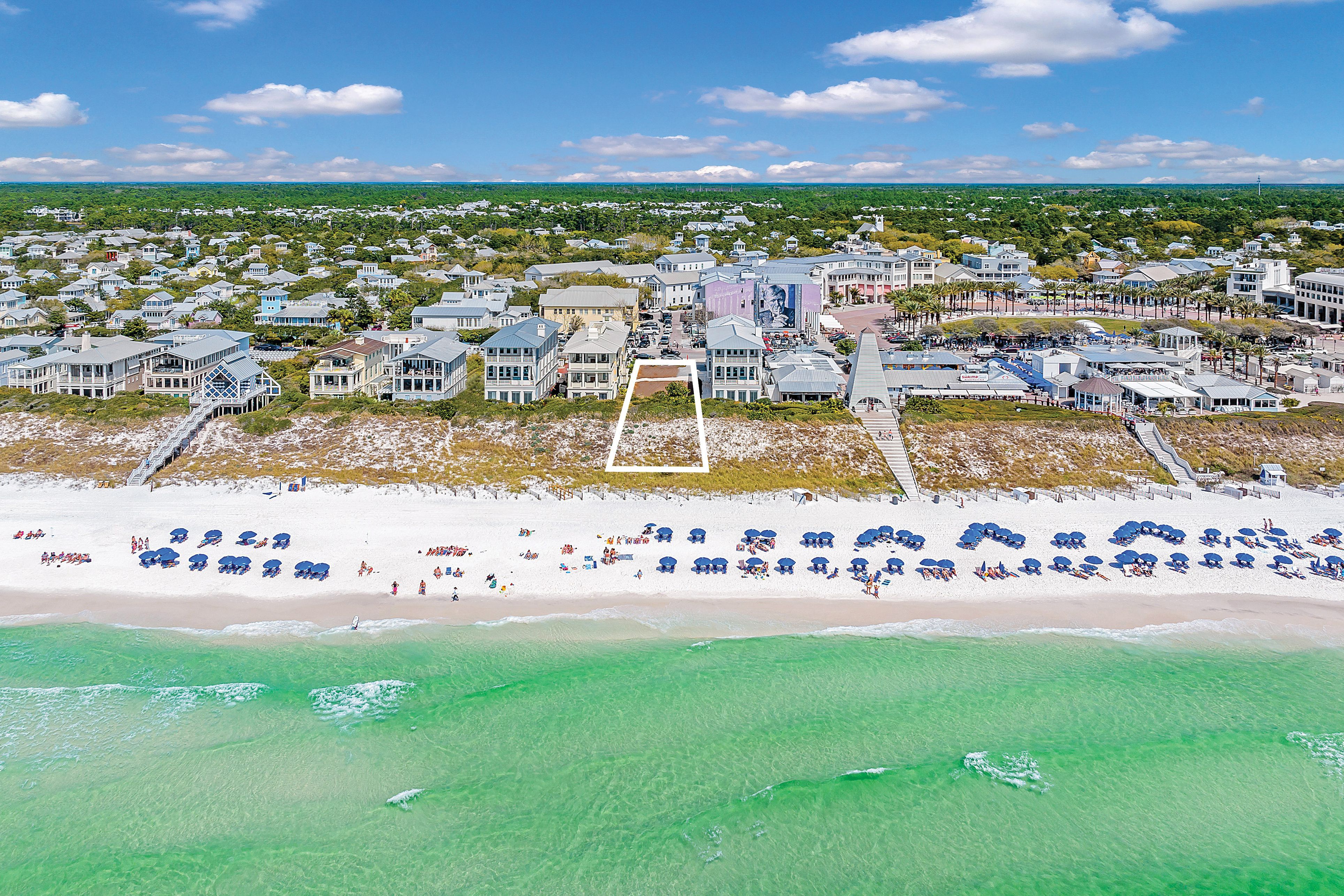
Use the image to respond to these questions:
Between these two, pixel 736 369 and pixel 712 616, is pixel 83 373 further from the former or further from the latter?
pixel 712 616

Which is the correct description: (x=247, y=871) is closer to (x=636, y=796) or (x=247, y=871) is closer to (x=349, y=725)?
(x=349, y=725)

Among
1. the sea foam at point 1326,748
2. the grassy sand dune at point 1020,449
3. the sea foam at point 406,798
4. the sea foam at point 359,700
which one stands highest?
Answer: the grassy sand dune at point 1020,449

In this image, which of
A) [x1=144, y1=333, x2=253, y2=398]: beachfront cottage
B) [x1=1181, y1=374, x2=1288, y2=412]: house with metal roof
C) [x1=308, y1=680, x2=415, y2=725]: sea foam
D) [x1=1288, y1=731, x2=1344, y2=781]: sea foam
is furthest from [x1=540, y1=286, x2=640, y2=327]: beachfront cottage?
[x1=1288, y1=731, x2=1344, y2=781]: sea foam

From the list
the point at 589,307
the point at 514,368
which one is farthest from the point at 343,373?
the point at 589,307

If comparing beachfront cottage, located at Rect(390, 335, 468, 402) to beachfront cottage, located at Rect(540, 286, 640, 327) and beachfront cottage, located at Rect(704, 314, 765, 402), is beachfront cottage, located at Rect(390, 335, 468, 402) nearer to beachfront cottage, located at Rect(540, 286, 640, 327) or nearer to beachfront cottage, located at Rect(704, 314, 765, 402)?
beachfront cottage, located at Rect(704, 314, 765, 402)

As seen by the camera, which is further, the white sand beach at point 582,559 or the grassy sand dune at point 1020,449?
the grassy sand dune at point 1020,449

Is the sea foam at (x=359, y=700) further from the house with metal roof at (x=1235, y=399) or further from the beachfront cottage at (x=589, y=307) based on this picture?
the beachfront cottage at (x=589, y=307)

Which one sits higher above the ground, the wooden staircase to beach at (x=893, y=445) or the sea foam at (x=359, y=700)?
the wooden staircase to beach at (x=893, y=445)

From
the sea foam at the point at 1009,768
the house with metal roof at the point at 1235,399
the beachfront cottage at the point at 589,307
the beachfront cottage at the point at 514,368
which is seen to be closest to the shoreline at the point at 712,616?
the sea foam at the point at 1009,768
